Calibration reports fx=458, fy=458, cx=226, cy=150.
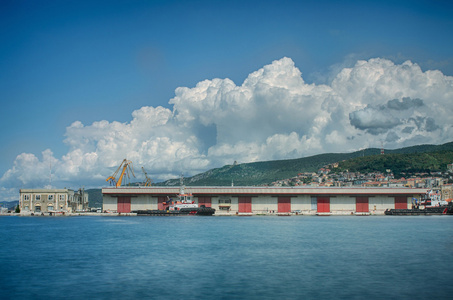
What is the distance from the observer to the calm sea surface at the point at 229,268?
21.7 m

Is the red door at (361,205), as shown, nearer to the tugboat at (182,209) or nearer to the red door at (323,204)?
the red door at (323,204)

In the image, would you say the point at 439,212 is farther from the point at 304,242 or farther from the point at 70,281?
the point at 70,281

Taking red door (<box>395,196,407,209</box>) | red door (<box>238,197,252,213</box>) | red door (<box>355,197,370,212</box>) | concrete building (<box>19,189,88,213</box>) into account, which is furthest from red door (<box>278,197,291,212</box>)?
concrete building (<box>19,189,88,213</box>)

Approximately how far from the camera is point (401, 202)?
105 metres

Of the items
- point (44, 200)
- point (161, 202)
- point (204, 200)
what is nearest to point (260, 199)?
point (204, 200)

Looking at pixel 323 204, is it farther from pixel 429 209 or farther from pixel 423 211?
pixel 429 209

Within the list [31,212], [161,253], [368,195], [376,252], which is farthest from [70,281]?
[31,212]

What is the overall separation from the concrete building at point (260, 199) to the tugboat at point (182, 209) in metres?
1.98

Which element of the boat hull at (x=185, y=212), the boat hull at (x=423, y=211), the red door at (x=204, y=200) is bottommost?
the boat hull at (x=423, y=211)

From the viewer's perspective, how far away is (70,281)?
81.0 ft

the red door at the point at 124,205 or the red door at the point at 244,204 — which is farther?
the red door at the point at 124,205

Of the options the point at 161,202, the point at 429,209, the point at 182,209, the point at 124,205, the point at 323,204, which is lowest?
the point at 429,209

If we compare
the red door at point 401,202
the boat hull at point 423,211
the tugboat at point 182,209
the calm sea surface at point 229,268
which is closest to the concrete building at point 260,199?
the tugboat at point 182,209

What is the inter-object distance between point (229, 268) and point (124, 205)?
253ft
